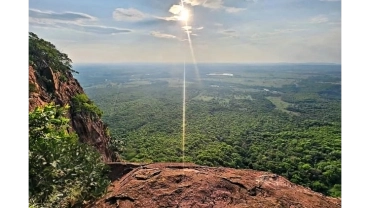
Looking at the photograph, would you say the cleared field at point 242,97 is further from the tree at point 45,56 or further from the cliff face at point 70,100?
the tree at point 45,56

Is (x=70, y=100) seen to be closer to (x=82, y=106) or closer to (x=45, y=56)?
(x=82, y=106)

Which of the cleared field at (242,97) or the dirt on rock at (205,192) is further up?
the cleared field at (242,97)

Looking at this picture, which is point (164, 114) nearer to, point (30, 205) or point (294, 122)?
point (294, 122)

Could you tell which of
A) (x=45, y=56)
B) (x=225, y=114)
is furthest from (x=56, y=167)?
(x=225, y=114)

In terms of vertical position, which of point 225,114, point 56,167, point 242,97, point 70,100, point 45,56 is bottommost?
point 225,114

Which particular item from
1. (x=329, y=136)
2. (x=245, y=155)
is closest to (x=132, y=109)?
(x=245, y=155)

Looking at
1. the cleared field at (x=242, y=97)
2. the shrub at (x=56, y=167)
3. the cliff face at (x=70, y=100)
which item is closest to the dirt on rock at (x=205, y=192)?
the shrub at (x=56, y=167)

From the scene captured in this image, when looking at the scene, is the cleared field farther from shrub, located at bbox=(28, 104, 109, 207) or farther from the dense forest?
shrub, located at bbox=(28, 104, 109, 207)

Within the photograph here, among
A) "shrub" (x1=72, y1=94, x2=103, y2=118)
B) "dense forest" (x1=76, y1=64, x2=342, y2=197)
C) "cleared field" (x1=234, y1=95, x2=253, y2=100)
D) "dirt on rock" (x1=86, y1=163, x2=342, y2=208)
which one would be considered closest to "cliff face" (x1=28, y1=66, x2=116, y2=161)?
"shrub" (x1=72, y1=94, x2=103, y2=118)
